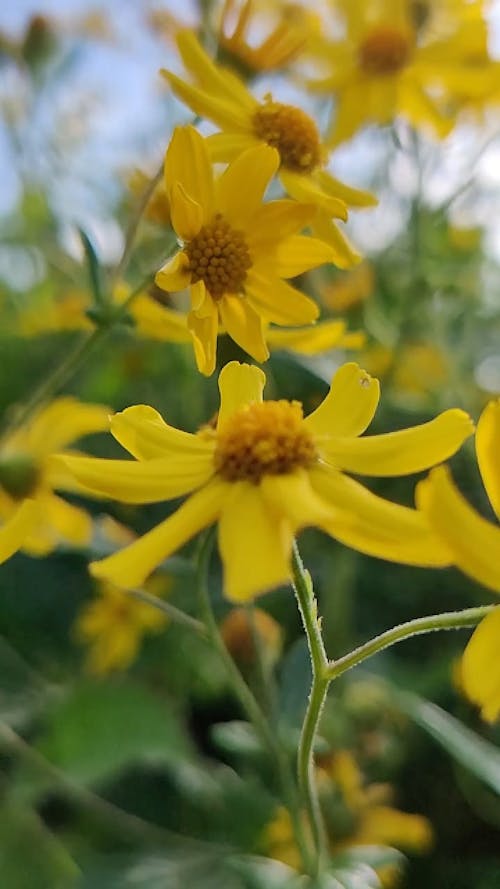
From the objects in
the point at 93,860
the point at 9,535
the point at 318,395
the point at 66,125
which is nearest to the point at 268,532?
the point at 9,535

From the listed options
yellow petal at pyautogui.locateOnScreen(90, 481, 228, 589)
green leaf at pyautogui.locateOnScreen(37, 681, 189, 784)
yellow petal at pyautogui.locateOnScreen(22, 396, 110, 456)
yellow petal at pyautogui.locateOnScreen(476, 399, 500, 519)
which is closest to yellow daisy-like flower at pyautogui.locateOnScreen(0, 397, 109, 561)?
yellow petal at pyautogui.locateOnScreen(22, 396, 110, 456)

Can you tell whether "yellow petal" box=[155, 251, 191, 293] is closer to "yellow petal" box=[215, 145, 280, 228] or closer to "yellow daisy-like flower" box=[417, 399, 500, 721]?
"yellow petal" box=[215, 145, 280, 228]

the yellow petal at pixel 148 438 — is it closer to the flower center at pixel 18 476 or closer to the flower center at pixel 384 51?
the flower center at pixel 18 476

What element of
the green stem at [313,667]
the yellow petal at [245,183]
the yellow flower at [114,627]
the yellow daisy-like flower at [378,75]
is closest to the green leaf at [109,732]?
the yellow flower at [114,627]

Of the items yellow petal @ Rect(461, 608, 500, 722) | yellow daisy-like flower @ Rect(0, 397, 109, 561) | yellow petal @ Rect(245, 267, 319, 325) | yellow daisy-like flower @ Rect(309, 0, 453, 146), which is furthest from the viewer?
yellow daisy-like flower @ Rect(309, 0, 453, 146)

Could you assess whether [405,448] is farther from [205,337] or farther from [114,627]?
[114,627]

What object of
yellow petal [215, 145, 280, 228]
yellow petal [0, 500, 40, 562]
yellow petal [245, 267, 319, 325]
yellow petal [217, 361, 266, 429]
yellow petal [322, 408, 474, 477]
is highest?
yellow petal [215, 145, 280, 228]

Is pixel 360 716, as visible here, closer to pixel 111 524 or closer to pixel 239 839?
pixel 239 839
